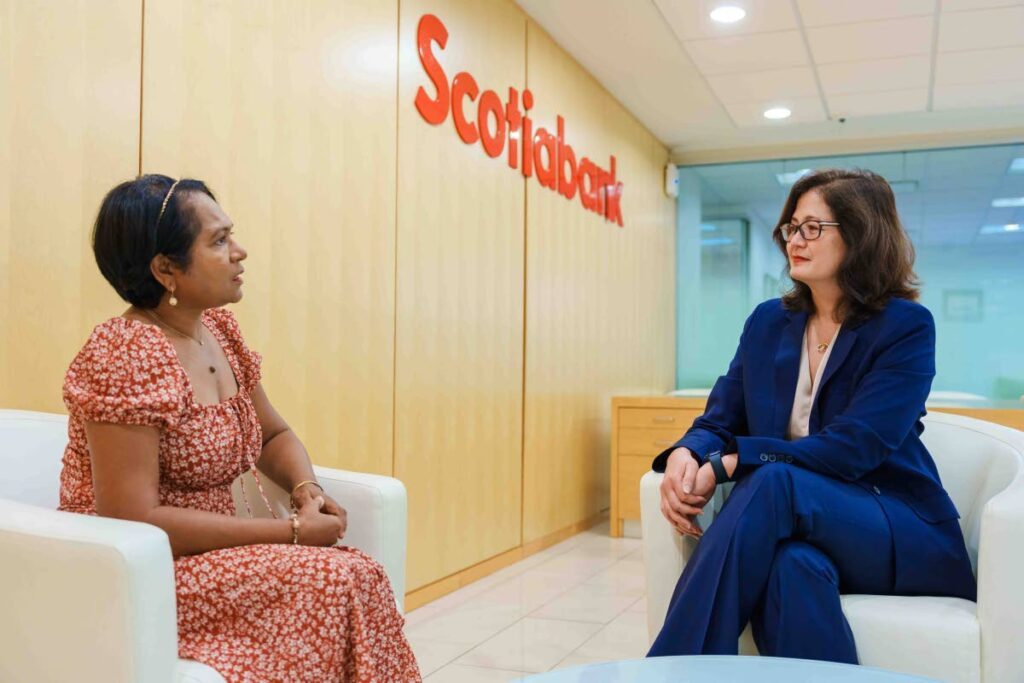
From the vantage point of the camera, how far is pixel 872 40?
5367 millimetres

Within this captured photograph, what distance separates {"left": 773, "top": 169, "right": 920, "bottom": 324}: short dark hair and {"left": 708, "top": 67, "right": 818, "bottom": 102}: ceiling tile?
383 cm

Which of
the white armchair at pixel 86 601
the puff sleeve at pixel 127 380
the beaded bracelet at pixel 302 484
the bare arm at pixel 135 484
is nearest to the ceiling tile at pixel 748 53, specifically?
the beaded bracelet at pixel 302 484

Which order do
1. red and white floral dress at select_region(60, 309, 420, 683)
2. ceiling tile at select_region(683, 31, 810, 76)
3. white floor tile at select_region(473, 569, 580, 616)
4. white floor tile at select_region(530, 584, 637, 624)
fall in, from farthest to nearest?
ceiling tile at select_region(683, 31, 810, 76), white floor tile at select_region(473, 569, 580, 616), white floor tile at select_region(530, 584, 637, 624), red and white floral dress at select_region(60, 309, 420, 683)

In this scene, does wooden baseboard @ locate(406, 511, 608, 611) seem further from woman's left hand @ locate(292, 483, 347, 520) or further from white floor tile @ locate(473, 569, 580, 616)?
woman's left hand @ locate(292, 483, 347, 520)

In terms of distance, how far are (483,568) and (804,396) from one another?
2.48 m

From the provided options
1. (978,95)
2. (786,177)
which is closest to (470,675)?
(978,95)

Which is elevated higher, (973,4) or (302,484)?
(973,4)

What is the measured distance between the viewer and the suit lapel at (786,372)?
2.40 metres

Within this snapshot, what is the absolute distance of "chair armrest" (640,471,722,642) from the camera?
231cm

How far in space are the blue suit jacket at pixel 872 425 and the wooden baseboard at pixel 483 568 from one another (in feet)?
5.96

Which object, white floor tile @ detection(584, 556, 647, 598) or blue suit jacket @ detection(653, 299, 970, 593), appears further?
white floor tile @ detection(584, 556, 647, 598)

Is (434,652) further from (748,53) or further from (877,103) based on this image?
(877,103)

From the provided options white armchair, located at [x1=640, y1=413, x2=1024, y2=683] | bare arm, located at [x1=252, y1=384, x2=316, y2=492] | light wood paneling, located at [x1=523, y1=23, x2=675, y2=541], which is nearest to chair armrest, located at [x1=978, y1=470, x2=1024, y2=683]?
white armchair, located at [x1=640, y1=413, x2=1024, y2=683]

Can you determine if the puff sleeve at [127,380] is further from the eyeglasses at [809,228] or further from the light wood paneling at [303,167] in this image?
the eyeglasses at [809,228]
